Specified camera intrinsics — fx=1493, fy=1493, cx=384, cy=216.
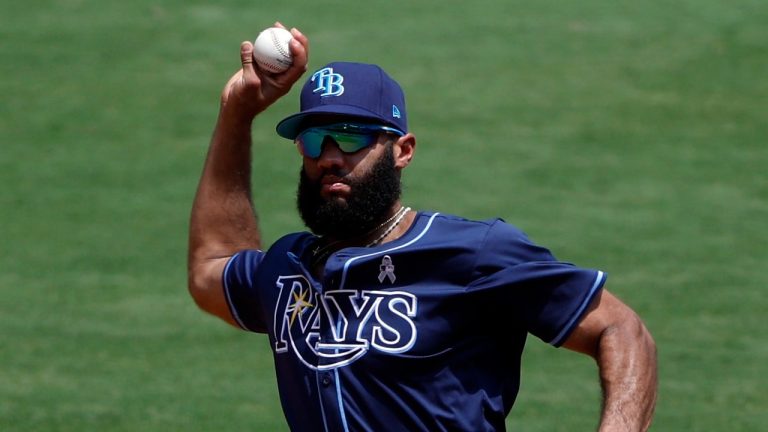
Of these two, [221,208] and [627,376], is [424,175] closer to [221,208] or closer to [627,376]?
[221,208]

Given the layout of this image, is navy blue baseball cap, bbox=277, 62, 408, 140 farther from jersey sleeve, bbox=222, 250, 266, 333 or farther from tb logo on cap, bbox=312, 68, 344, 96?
jersey sleeve, bbox=222, 250, 266, 333

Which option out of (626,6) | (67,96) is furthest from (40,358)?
(626,6)

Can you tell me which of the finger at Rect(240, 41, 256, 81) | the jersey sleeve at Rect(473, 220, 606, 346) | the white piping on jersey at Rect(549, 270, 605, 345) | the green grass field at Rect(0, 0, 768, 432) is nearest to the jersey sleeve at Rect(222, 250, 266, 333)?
the finger at Rect(240, 41, 256, 81)

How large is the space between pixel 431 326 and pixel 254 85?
100 cm

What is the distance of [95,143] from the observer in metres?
10.9

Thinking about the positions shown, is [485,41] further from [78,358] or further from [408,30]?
[78,358]

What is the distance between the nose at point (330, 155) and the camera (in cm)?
399

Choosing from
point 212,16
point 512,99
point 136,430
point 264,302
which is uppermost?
point 212,16

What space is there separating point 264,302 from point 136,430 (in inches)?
137

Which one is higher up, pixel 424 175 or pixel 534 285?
pixel 424 175

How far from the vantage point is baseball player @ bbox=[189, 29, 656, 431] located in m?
3.75

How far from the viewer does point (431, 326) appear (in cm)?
382

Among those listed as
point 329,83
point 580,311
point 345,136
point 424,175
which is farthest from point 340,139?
point 424,175

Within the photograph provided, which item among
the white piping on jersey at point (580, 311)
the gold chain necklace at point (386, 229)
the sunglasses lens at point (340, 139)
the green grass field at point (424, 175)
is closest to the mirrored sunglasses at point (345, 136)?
the sunglasses lens at point (340, 139)
